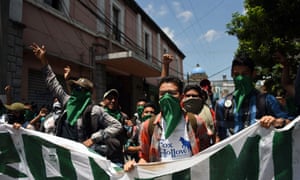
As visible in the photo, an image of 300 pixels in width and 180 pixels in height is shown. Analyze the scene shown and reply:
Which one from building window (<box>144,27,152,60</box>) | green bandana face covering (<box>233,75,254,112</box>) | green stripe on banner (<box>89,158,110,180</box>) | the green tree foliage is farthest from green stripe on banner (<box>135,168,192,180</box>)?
building window (<box>144,27,152,60</box>)

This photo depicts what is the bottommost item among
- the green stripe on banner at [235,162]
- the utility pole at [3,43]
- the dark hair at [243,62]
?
the green stripe on banner at [235,162]

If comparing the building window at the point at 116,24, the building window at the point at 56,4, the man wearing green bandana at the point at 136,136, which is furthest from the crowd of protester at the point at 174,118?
the building window at the point at 116,24

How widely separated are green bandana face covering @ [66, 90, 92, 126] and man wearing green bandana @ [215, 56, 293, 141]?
131cm

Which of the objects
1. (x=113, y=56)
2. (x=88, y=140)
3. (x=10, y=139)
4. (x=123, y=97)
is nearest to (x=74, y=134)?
(x=88, y=140)

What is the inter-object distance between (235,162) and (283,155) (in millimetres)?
347

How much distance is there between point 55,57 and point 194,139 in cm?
698

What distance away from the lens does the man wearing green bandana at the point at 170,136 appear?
2.09 m

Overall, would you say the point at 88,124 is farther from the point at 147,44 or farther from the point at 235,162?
the point at 147,44

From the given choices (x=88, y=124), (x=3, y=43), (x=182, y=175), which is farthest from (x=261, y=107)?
(x=3, y=43)

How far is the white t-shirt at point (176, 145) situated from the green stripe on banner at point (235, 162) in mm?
198

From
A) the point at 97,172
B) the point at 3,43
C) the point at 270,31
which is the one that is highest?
the point at 270,31

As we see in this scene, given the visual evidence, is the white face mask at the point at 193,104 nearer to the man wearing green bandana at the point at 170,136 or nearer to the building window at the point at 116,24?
the man wearing green bandana at the point at 170,136

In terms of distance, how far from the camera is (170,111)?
215 cm

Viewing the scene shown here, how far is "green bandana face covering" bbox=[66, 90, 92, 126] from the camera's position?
2.76 meters
